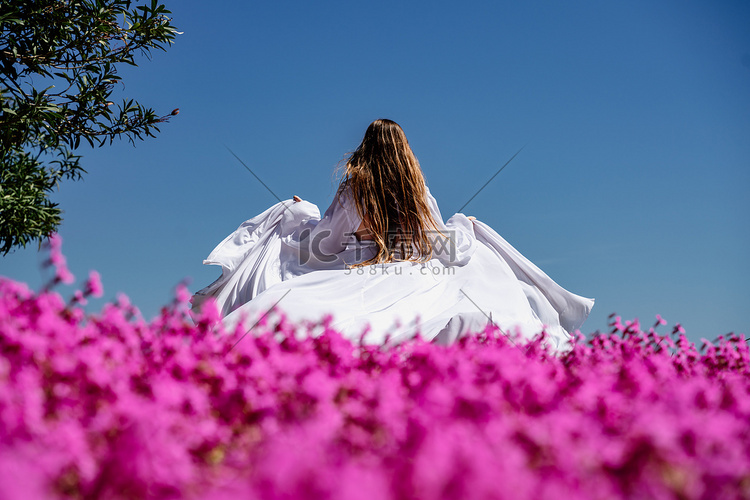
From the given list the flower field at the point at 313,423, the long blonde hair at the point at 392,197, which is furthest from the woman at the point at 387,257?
the flower field at the point at 313,423

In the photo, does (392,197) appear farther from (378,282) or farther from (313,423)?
(313,423)

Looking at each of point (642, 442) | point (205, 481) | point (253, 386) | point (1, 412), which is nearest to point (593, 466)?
point (642, 442)

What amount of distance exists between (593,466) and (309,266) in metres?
5.28

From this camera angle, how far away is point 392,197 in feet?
21.6

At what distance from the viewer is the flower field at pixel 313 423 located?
133cm

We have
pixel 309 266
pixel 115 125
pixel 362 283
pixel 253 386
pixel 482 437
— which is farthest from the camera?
pixel 115 125

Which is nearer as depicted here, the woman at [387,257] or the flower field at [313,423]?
the flower field at [313,423]

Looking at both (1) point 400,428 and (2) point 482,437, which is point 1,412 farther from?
(2) point 482,437

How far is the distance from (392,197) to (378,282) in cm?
133

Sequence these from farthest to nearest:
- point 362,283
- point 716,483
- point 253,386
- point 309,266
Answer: point 309,266, point 362,283, point 253,386, point 716,483

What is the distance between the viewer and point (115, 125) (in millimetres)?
7328

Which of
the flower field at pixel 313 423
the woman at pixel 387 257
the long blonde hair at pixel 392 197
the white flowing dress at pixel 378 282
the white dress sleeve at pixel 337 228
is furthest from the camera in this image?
the white dress sleeve at pixel 337 228

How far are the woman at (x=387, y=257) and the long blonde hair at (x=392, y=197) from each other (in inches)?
0.5

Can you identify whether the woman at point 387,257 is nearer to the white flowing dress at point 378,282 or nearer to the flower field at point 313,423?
the white flowing dress at point 378,282
